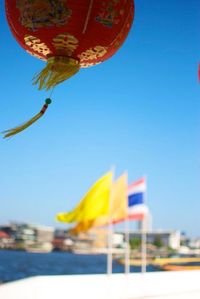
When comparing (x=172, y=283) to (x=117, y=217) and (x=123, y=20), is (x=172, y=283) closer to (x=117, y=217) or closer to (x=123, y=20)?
(x=117, y=217)

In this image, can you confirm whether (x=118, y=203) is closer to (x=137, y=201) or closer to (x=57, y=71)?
(x=137, y=201)

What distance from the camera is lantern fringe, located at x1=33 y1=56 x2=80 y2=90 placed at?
2.00m

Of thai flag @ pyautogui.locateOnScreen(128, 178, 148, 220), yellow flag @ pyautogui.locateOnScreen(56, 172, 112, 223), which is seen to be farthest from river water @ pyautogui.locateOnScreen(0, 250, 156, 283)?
yellow flag @ pyautogui.locateOnScreen(56, 172, 112, 223)

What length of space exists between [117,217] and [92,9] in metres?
8.62

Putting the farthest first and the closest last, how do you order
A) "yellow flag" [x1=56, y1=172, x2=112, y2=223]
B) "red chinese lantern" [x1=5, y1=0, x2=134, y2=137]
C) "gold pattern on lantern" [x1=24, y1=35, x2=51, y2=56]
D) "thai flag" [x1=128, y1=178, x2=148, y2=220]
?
→ "thai flag" [x1=128, y1=178, x2=148, y2=220], "yellow flag" [x1=56, y1=172, x2=112, y2=223], "gold pattern on lantern" [x1=24, y1=35, x2=51, y2=56], "red chinese lantern" [x1=5, y1=0, x2=134, y2=137]

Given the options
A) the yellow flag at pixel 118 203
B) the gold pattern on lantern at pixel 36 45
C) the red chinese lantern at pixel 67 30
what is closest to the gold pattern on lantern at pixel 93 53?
the red chinese lantern at pixel 67 30

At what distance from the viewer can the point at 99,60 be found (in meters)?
2.09

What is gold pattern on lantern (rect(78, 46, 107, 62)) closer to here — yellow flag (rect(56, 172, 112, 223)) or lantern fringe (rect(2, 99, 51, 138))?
lantern fringe (rect(2, 99, 51, 138))

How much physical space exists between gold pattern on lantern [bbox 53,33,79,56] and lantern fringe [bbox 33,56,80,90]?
0.13ft

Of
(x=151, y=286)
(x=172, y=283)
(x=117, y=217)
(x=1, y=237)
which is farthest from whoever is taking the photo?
(x=1, y=237)

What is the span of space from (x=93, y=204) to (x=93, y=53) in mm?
7581

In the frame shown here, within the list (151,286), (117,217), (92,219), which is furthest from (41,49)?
(117,217)

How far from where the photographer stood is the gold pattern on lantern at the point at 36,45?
1936 mm

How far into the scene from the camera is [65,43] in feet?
6.28
